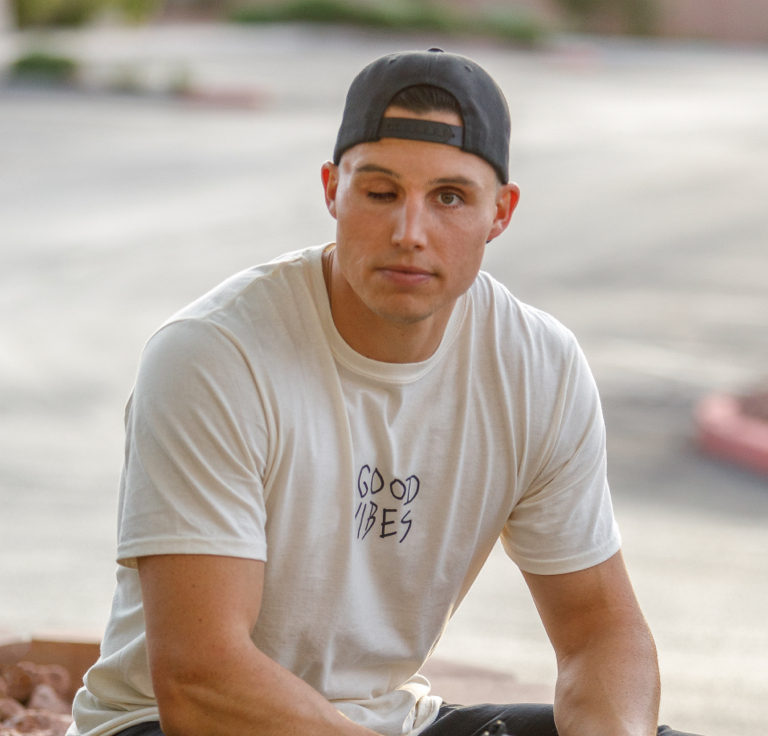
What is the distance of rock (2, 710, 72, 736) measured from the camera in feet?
9.60

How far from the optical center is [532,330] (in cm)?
239

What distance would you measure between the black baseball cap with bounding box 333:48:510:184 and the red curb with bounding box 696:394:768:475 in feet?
17.2

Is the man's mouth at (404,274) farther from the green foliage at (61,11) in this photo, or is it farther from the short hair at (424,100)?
the green foliage at (61,11)

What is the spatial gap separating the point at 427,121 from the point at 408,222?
0.18m

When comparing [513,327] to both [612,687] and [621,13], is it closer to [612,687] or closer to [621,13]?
[612,687]

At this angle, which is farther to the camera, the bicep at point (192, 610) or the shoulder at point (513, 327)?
the shoulder at point (513, 327)

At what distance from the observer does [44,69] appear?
2334cm

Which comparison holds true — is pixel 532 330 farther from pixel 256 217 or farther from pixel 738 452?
pixel 256 217

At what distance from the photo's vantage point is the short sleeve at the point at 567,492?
2336 mm

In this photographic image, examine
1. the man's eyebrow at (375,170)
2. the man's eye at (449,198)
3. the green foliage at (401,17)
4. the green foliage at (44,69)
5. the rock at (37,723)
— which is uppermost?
the green foliage at (401,17)

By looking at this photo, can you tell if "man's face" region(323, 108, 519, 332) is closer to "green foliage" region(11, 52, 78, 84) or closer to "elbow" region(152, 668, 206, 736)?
"elbow" region(152, 668, 206, 736)

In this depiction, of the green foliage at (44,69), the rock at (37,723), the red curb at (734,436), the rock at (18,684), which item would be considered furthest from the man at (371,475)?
the green foliage at (44,69)

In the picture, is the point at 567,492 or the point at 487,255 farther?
the point at 487,255

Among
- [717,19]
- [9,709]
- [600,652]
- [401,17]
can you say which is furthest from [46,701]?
[717,19]
